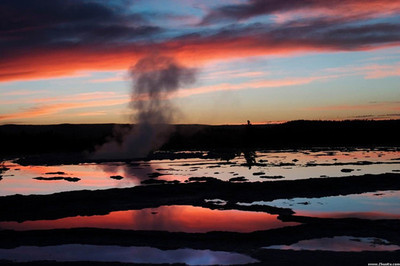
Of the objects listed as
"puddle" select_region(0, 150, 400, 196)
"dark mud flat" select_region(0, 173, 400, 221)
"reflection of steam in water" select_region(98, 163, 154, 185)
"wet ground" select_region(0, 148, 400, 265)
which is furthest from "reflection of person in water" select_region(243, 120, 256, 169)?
"dark mud flat" select_region(0, 173, 400, 221)

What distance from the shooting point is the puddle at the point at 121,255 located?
328 inches

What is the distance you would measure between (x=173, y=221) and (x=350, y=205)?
4.94 metres

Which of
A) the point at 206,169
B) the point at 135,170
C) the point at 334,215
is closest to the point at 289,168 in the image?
the point at 206,169

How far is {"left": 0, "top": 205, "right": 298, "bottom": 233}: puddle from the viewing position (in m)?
11.0

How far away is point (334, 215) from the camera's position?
473 inches

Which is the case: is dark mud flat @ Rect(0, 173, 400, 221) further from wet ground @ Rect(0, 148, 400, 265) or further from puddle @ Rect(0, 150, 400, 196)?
puddle @ Rect(0, 150, 400, 196)

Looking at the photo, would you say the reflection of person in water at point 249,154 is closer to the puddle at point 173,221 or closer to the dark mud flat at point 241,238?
the puddle at point 173,221

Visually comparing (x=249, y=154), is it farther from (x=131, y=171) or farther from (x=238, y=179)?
(x=238, y=179)

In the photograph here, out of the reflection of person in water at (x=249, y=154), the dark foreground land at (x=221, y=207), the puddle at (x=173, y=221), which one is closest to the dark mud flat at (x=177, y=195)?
the dark foreground land at (x=221, y=207)

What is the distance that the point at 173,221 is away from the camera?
38.5 feet

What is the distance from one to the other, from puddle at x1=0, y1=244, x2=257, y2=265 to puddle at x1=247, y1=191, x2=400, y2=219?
13.7ft

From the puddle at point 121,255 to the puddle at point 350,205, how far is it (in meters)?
4.17

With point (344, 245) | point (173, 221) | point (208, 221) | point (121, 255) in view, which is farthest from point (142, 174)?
point (344, 245)

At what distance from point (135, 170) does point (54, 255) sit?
15.8 m
